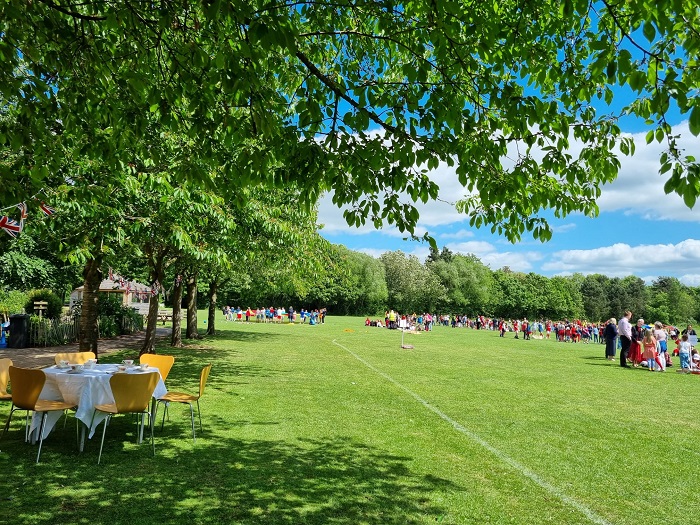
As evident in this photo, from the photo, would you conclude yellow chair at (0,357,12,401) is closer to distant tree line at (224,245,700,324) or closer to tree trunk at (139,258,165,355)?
tree trunk at (139,258,165,355)

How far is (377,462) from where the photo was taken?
658 cm

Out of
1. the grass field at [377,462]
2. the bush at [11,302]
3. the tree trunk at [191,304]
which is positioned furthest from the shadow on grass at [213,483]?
the bush at [11,302]

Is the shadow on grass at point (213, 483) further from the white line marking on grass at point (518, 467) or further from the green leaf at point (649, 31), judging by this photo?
the green leaf at point (649, 31)

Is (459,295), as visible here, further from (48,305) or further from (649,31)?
(649,31)

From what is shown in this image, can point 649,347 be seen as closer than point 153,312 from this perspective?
No

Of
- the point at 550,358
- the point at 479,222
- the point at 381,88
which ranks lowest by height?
the point at 550,358

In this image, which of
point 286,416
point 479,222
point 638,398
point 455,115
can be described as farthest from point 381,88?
point 638,398

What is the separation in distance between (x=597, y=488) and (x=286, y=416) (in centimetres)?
509

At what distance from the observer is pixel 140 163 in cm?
1047

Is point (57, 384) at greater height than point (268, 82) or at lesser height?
lesser

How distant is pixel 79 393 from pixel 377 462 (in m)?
4.05

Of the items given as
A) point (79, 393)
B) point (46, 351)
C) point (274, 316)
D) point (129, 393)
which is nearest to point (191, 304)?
point (46, 351)

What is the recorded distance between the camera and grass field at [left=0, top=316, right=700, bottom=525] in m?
5.03

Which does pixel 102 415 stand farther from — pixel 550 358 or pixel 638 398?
pixel 550 358
